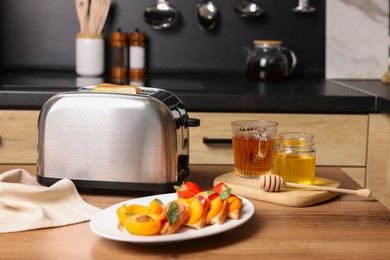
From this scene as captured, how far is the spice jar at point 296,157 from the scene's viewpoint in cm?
135

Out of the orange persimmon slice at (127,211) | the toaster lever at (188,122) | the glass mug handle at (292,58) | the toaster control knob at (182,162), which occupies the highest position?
the glass mug handle at (292,58)

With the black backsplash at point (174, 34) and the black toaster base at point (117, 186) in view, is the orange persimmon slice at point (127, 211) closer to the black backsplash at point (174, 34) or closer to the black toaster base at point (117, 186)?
the black toaster base at point (117, 186)

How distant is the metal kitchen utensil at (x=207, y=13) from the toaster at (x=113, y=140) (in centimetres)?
162

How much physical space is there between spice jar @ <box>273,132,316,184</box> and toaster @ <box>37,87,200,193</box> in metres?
0.21

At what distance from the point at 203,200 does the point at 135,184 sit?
0.23m

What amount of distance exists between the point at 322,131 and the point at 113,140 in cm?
112

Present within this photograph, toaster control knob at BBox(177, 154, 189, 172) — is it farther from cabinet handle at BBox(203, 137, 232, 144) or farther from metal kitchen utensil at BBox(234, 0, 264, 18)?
metal kitchen utensil at BBox(234, 0, 264, 18)

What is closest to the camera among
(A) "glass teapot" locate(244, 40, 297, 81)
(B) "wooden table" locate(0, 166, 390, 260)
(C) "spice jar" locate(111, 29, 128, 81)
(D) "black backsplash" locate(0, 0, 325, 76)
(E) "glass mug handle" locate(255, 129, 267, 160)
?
(B) "wooden table" locate(0, 166, 390, 260)

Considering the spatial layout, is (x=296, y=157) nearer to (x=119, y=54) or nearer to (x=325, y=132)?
(x=325, y=132)

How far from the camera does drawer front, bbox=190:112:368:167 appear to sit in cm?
225

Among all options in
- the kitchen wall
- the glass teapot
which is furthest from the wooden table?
the kitchen wall

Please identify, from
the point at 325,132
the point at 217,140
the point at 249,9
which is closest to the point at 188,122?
the point at 217,140

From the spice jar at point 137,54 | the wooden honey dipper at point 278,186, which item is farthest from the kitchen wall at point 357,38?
the wooden honey dipper at point 278,186

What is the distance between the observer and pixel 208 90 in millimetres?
2361
